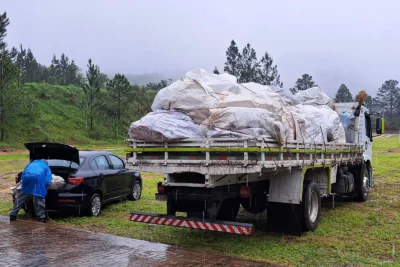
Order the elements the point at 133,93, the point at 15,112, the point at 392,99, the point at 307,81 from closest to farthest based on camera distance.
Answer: the point at 15,112, the point at 133,93, the point at 307,81, the point at 392,99

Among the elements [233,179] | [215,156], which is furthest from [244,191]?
[215,156]

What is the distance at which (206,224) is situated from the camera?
651 centimetres

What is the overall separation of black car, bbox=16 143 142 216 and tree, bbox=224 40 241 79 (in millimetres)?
47350

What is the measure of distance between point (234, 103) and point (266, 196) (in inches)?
71.5

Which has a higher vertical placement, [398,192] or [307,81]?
[307,81]

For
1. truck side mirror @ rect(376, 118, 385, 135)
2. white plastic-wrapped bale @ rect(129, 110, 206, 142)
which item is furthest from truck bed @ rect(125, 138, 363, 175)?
truck side mirror @ rect(376, 118, 385, 135)

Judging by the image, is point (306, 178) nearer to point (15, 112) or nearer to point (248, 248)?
point (248, 248)

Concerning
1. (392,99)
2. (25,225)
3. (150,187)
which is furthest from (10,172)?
(392,99)

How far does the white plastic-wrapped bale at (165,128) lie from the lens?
6371 mm

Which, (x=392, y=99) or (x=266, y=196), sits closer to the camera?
(x=266, y=196)

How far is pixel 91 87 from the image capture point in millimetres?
45031

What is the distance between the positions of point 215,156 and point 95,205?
167 inches

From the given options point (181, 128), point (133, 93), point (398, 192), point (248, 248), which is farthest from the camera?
point (133, 93)

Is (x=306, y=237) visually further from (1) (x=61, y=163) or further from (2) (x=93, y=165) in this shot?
(1) (x=61, y=163)
